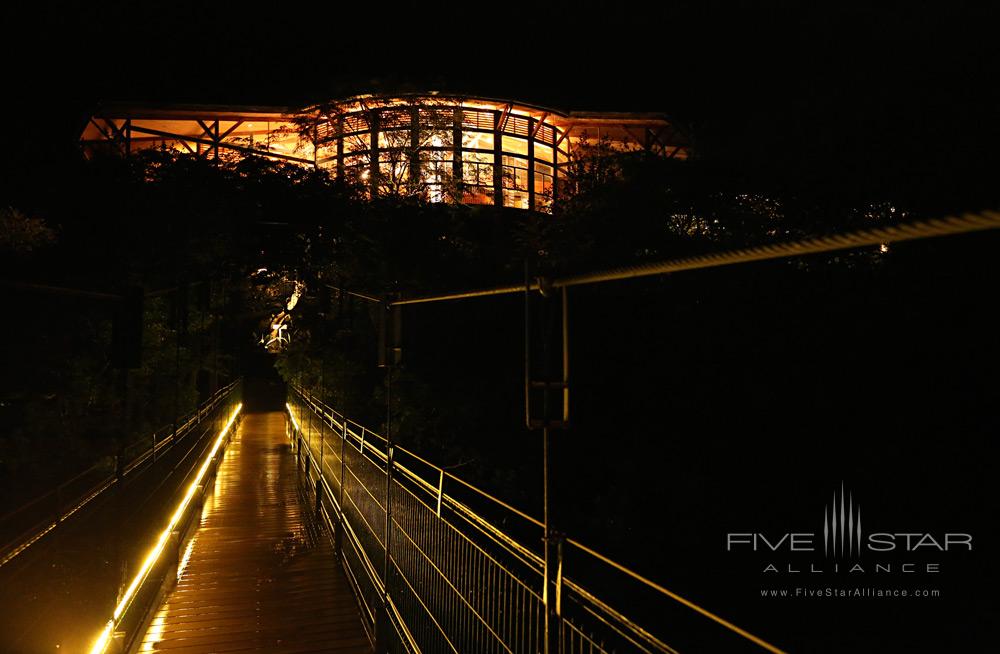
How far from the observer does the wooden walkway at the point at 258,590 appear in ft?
12.5

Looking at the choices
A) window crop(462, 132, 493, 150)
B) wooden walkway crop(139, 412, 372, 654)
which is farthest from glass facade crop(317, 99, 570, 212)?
wooden walkway crop(139, 412, 372, 654)

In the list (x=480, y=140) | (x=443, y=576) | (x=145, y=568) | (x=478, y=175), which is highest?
(x=480, y=140)

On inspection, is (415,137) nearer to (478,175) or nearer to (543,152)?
(478,175)

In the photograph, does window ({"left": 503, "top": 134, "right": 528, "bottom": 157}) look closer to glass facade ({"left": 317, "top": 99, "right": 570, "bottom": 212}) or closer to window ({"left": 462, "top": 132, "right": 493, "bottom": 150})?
glass facade ({"left": 317, "top": 99, "right": 570, "bottom": 212})

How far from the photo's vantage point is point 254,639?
12.6 feet

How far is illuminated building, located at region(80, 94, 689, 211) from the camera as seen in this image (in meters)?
15.7

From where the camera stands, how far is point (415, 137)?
15688 mm

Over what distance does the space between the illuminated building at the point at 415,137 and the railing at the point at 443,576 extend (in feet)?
34.8

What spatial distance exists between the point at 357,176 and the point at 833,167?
35.2 ft

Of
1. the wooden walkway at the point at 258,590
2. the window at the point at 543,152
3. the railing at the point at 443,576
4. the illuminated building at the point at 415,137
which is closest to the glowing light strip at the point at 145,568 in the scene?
the wooden walkway at the point at 258,590

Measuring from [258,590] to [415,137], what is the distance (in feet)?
41.9

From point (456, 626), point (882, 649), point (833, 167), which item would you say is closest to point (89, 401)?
point (456, 626)

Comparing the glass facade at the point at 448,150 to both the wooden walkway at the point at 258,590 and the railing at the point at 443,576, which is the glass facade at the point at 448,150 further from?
the railing at the point at 443,576

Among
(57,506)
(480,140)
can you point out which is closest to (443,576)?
(57,506)
